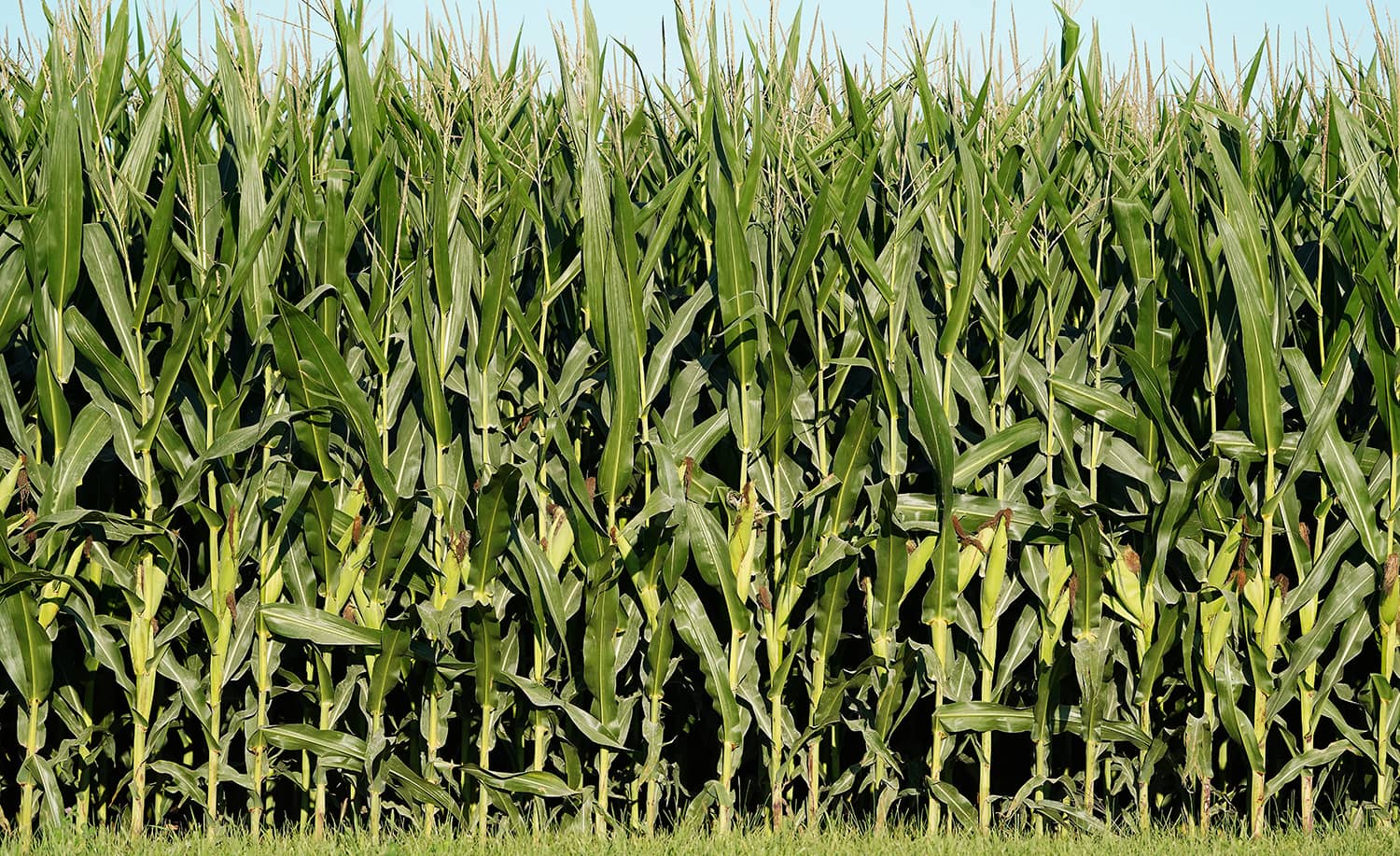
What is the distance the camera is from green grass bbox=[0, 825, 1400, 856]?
11.0ft

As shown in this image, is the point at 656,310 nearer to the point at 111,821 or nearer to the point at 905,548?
the point at 905,548

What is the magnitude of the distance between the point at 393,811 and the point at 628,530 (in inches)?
47.0

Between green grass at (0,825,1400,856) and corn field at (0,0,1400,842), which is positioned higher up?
corn field at (0,0,1400,842)

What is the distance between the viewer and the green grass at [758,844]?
3.35 m

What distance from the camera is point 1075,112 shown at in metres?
3.79

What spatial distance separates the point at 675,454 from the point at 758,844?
1.13 m

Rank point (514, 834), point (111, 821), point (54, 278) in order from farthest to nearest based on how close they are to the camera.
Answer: point (111, 821), point (514, 834), point (54, 278)

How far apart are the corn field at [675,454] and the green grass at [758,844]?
0.11m

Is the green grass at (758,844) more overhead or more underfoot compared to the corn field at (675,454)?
more underfoot

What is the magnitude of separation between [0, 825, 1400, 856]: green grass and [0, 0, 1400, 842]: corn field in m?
0.11

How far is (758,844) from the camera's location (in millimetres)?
3402

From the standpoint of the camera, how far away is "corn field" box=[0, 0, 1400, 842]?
343 cm

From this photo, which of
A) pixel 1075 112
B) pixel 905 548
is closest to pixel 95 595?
pixel 905 548

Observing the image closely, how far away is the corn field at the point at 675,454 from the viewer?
3426 mm
